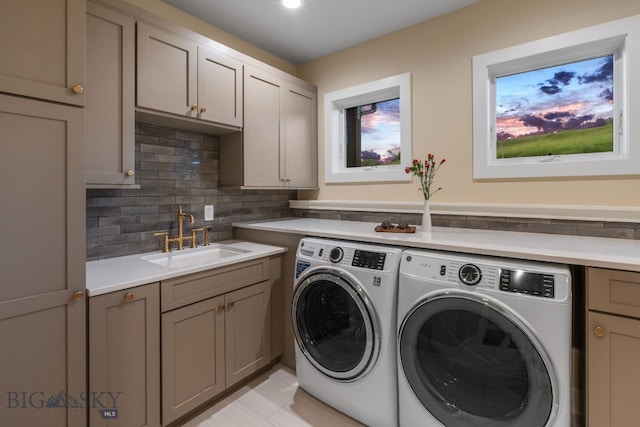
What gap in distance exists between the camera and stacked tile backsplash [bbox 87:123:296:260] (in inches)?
75.0

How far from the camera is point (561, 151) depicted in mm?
1942

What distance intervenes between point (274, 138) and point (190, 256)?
1157 millimetres

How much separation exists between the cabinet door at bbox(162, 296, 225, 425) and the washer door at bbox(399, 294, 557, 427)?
107 cm

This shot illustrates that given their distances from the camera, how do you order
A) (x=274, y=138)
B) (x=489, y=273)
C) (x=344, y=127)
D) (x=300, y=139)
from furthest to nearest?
(x=344, y=127)
(x=300, y=139)
(x=274, y=138)
(x=489, y=273)

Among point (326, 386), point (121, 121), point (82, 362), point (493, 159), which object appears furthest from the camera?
Result: point (493, 159)

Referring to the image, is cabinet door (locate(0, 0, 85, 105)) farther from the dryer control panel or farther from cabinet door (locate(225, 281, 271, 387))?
the dryer control panel

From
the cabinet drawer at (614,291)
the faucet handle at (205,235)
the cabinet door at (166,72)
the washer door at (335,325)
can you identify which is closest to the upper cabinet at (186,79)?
the cabinet door at (166,72)

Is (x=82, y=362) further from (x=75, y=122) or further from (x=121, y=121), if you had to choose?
(x=121, y=121)

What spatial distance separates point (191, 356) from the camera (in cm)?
171

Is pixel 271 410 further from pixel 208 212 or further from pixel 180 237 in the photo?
pixel 208 212

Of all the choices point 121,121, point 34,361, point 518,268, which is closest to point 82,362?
point 34,361

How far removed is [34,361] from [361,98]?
2.71m

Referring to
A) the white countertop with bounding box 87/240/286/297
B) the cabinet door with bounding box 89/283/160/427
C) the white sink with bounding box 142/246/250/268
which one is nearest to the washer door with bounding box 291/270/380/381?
the white countertop with bounding box 87/240/286/297

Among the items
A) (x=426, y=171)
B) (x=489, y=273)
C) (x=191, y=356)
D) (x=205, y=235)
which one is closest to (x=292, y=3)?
(x=426, y=171)
